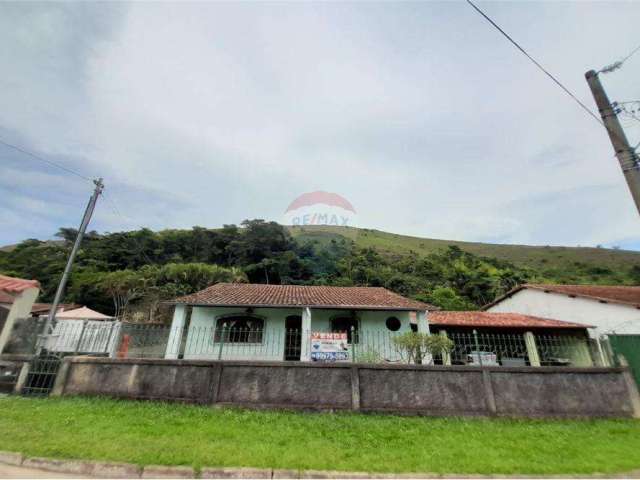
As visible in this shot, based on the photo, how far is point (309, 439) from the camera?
4711 millimetres

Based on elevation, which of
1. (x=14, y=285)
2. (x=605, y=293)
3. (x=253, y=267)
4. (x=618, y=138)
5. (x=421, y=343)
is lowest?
(x=421, y=343)

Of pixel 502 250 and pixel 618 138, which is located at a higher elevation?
pixel 502 250

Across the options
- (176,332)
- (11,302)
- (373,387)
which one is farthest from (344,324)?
(11,302)

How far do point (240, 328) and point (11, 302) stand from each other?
760cm

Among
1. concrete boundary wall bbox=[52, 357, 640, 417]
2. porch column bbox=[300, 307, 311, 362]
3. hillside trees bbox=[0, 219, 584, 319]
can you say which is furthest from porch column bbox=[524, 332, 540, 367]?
hillside trees bbox=[0, 219, 584, 319]

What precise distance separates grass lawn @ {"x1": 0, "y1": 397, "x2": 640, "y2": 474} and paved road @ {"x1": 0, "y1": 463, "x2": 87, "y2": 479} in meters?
0.20

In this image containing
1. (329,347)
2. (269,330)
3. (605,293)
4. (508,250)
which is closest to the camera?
(329,347)

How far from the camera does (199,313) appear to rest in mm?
12906

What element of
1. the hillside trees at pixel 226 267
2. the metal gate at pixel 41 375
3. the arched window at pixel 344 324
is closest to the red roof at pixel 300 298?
the arched window at pixel 344 324

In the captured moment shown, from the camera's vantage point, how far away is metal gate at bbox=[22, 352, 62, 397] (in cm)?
670

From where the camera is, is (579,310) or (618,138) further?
(579,310)

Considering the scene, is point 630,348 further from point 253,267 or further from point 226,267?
point 226,267

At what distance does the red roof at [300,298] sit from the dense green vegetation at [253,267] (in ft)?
45.9

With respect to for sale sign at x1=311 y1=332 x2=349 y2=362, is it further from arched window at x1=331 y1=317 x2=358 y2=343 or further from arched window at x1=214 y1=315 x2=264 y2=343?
arched window at x1=214 y1=315 x2=264 y2=343
